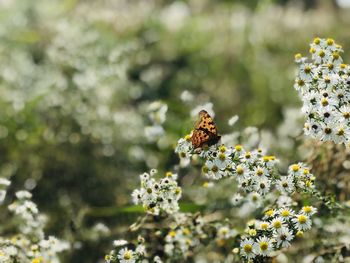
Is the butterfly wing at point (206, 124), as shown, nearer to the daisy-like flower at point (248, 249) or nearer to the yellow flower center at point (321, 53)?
the daisy-like flower at point (248, 249)

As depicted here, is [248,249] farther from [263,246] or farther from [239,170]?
[239,170]

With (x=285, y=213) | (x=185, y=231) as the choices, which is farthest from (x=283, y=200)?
(x=185, y=231)

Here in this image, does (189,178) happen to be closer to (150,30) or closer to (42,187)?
(42,187)

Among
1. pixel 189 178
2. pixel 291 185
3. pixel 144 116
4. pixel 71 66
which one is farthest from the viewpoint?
pixel 144 116

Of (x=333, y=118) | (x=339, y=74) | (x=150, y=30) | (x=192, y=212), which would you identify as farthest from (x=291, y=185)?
(x=150, y=30)

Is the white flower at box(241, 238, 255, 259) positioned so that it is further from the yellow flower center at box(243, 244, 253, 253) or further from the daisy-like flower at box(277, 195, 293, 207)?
the daisy-like flower at box(277, 195, 293, 207)

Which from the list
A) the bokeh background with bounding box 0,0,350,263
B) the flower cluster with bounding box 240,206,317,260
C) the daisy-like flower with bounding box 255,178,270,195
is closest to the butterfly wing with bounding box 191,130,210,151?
the daisy-like flower with bounding box 255,178,270,195
